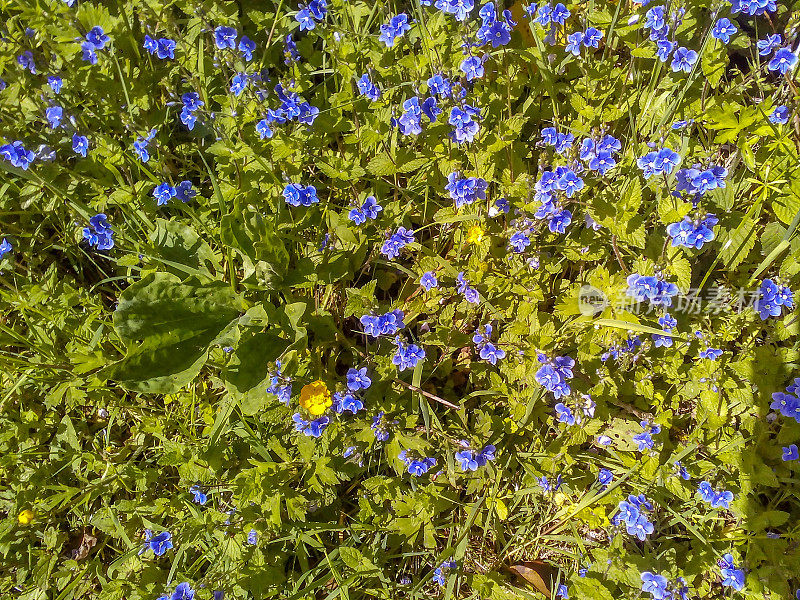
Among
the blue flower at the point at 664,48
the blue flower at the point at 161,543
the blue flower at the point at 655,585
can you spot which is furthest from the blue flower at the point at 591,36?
the blue flower at the point at 161,543

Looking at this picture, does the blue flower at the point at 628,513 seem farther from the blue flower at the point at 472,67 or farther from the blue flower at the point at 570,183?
the blue flower at the point at 472,67

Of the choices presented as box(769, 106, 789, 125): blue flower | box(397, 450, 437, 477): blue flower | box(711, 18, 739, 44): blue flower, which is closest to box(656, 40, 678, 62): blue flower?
box(711, 18, 739, 44): blue flower

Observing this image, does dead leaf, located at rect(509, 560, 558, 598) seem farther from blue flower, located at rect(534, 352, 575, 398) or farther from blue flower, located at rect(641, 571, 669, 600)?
blue flower, located at rect(534, 352, 575, 398)

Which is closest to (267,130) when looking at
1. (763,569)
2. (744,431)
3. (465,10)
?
(465,10)

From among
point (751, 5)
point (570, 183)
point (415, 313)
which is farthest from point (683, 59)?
point (415, 313)

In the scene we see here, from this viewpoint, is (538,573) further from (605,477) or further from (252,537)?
(252,537)
